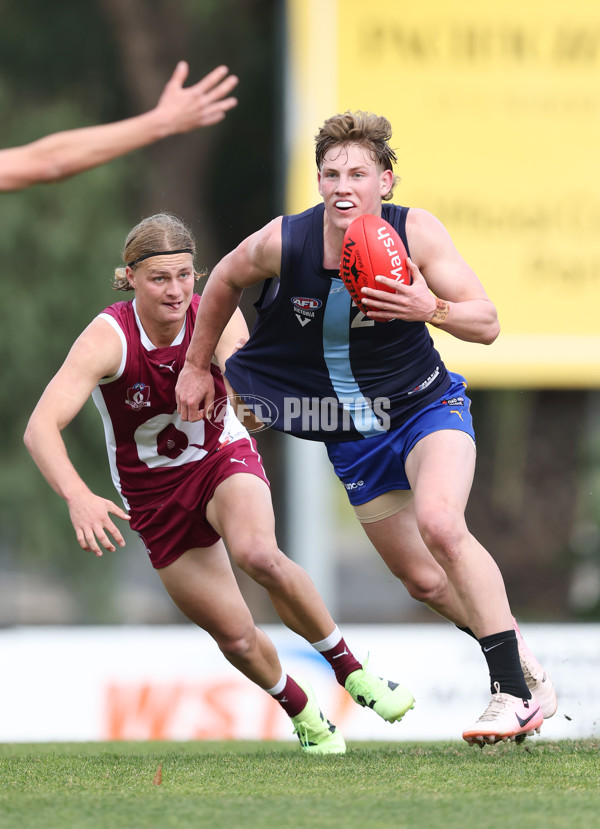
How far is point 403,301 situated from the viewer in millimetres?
4020

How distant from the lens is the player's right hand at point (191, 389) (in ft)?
15.6

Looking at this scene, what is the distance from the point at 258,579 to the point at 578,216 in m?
5.73

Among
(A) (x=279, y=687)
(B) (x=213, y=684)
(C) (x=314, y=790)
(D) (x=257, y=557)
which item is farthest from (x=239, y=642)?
(B) (x=213, y=684)

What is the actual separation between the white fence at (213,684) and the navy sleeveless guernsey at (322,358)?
2969mm

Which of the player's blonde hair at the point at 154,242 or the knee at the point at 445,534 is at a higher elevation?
the player's blonde hair at the point at 154,242

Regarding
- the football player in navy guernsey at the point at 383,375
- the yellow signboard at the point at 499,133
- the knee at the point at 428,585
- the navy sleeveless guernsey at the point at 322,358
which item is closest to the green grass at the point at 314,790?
the football player in navy guernsey at the point at 383,375

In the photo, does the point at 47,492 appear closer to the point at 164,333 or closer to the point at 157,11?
the point at 157,11

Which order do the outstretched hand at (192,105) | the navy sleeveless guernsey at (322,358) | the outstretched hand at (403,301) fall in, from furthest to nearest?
the navy sleeveless guernsey at (322,358), the outstretched hand at (403,301), the outstretched hand at (192,105)

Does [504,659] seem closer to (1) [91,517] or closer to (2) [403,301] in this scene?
(2) [403,301]

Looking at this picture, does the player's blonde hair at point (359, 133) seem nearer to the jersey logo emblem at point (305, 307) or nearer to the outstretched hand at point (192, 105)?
the jersey logo emblem at point (305, 307)

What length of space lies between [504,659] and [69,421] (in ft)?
5.47

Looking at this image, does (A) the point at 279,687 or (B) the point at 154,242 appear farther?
(A) the point at 279,687

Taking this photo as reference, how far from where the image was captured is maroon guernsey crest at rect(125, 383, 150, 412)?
16.0 feet

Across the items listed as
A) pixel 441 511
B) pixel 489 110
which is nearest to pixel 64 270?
pixel 489 110
